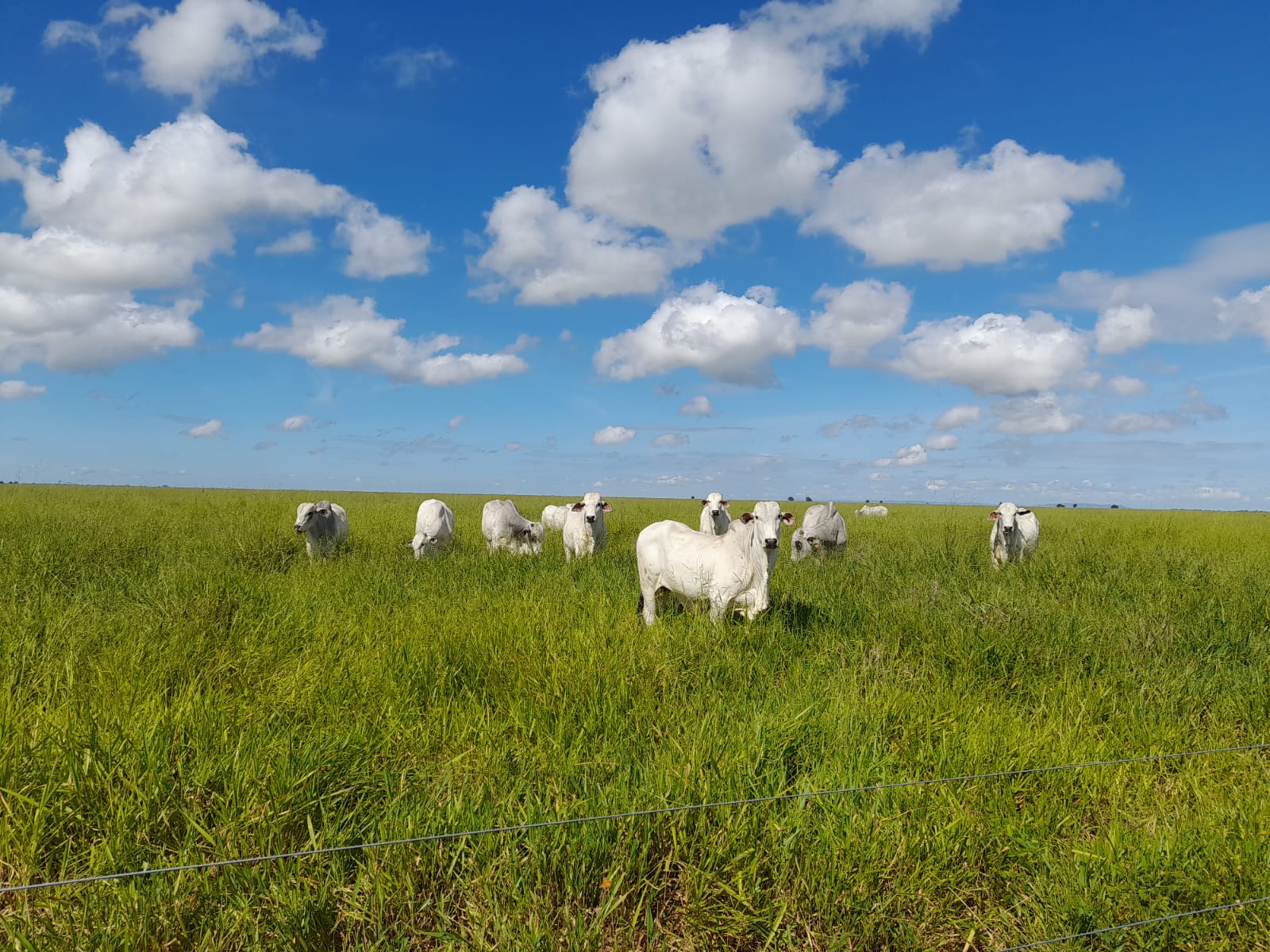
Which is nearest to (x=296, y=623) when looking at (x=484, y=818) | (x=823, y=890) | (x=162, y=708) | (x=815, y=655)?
(x=162, y=708)

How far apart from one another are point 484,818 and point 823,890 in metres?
1.51

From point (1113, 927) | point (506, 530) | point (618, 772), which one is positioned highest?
point (506, 530)

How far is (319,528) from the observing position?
12.3 metres

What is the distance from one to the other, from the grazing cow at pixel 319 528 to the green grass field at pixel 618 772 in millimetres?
4759

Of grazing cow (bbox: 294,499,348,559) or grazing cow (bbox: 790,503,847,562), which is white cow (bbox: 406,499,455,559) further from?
grazing cow (bbox: 790,503,847,562)

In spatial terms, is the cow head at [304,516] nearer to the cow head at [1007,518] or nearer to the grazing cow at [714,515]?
the grazing cow at [714,515]

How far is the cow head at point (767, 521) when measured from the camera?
259 inches

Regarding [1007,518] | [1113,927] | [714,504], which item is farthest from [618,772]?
[1007,518]

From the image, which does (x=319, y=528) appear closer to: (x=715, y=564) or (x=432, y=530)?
(x=432, y=530)

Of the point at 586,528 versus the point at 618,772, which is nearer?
the point at 618,772

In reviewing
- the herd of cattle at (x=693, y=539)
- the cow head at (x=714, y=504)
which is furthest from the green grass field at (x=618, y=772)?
the cow head at (x=714, y=504)

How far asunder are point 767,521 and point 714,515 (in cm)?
502

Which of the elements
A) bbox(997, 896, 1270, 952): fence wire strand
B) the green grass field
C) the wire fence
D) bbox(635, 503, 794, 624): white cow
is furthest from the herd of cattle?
bbox(997, 896, 1270, 952): fence wire strand

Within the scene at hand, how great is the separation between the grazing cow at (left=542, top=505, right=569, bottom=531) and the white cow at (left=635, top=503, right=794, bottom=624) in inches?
446
